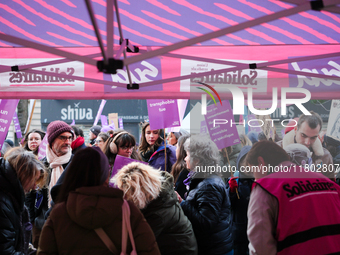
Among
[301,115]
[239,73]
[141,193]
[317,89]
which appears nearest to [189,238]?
[141,193]

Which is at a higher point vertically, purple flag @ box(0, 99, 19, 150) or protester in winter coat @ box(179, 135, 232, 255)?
purple flag @ box(0, 99, 19, 150)

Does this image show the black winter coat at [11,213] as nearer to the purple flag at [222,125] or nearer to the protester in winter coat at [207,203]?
the protester in winter coat at [207,203]

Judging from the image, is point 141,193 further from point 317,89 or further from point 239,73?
point 317,89

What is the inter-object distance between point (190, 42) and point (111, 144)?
2500 millimetres

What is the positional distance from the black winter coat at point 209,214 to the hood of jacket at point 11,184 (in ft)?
4.66

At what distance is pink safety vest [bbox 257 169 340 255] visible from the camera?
2066 mm

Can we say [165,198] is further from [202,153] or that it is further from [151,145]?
[151,145]

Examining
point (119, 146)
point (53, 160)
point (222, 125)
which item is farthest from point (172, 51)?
point (53, 160)

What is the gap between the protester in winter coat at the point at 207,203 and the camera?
2.99 m

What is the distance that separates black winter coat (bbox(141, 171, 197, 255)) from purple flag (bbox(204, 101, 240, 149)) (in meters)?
0.95

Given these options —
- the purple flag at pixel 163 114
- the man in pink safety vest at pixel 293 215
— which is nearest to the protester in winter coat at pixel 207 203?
the man in pink safety vest at pixel 293 215

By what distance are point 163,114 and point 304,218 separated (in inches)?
125

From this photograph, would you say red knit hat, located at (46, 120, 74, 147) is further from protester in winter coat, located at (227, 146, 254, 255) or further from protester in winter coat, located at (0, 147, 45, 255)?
protester in winter coat, located at (227, 146, 254, 255)

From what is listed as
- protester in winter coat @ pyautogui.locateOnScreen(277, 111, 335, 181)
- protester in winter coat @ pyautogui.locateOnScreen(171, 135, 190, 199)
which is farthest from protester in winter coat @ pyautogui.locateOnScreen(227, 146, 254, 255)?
protester in winter coat @ pyautogui.locateOnScreen(277, 111, 335, 181)
